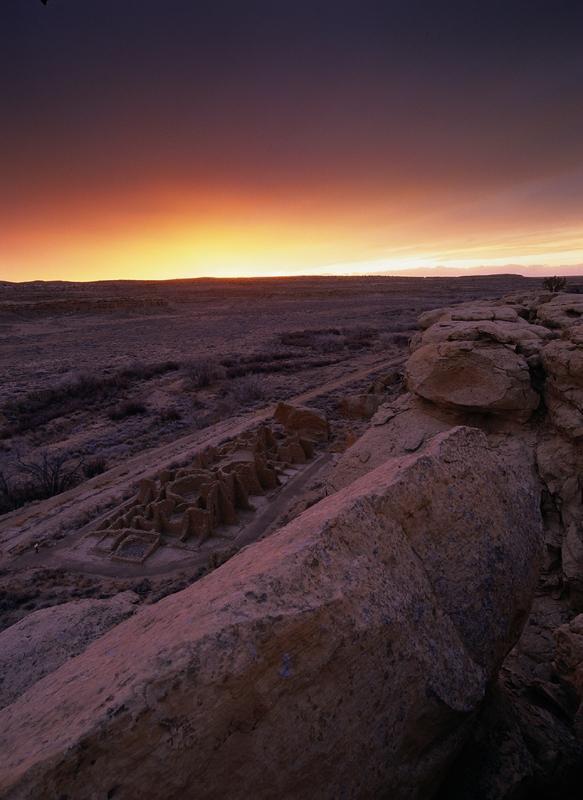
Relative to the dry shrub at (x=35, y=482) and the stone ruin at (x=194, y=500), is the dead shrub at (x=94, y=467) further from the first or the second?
the stone ruin at (x=194, y=500)

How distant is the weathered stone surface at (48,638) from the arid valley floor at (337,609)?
24 millimetres

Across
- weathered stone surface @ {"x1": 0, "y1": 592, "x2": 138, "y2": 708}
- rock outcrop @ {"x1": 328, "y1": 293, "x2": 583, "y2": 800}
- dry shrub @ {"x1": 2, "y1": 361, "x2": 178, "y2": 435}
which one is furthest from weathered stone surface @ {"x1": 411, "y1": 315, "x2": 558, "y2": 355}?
dry shrub @ {"x1": 2, "y1": 361, "x2": 178, "y2": 435}

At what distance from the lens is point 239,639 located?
5.69 feet

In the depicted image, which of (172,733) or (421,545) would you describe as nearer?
(172,733)

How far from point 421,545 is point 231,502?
240 inches

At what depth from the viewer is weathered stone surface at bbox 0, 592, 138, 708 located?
388 centimetres

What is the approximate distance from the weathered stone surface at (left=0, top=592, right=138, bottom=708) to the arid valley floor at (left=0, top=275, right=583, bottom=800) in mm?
24

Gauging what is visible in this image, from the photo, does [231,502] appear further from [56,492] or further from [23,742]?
[23,742]

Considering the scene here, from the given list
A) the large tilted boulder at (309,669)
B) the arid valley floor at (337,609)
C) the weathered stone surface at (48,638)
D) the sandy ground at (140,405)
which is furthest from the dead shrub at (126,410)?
the large tilted boulder at (309,669)

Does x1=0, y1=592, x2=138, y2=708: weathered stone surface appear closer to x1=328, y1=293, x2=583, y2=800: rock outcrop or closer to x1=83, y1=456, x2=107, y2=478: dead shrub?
x1=328, y1=293, x2=583, y2=800: rock outcrop

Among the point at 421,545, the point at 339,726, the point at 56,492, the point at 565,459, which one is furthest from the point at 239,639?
the point at 56,492

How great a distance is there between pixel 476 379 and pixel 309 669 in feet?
17.2

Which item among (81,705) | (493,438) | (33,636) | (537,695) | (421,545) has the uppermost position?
(421,545)

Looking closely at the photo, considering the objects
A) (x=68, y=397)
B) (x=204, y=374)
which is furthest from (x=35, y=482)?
(x=204, y=374)
